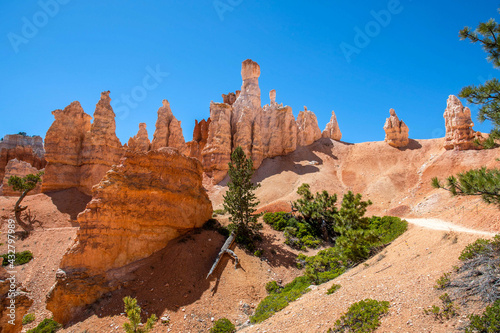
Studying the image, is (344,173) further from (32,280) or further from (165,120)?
(32,280)

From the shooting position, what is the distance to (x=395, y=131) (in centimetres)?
5372

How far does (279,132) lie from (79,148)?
1381 inches

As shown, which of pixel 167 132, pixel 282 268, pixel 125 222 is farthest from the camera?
pixel 167 132

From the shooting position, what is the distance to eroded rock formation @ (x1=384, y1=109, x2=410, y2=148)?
53094 millimetres

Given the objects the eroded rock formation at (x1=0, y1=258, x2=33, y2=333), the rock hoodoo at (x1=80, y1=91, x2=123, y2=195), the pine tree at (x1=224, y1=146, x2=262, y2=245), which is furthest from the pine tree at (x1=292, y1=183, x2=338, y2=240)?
the rock hoodoo at (x1=80, y1=91, x2=123, y2=195)

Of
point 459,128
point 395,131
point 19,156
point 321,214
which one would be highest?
point 19,156

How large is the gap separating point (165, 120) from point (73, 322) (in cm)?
4231

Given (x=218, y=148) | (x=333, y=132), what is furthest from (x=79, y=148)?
(x=333, y=132)

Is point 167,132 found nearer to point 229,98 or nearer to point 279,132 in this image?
point 229,98

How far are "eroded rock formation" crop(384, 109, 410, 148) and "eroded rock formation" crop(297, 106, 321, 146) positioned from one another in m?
14.0

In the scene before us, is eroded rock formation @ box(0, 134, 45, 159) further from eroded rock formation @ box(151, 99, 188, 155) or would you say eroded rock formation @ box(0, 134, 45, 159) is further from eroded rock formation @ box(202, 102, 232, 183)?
eroded rock formation @ box(202, 102, 232, 183)

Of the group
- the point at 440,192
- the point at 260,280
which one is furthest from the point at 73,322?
the point at 440,192

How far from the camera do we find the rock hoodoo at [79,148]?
37.8 meters

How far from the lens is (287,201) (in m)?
41.5
